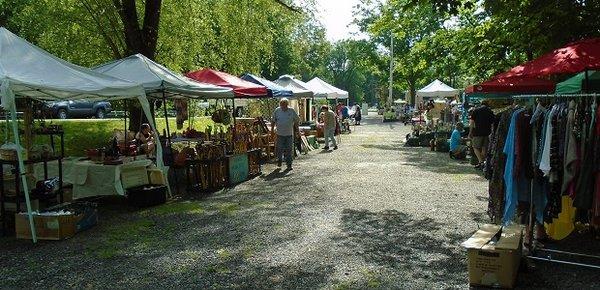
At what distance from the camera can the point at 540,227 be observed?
19.7 feet

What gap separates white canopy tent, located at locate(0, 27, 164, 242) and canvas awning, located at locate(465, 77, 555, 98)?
5.71 metres

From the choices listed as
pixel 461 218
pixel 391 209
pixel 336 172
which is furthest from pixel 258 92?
pixel 461 218

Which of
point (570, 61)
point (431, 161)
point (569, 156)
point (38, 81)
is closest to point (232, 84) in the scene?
point (431, 161)

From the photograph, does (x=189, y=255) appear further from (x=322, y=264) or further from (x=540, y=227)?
(x=540, y=227)

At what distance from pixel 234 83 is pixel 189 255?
24.2 feet

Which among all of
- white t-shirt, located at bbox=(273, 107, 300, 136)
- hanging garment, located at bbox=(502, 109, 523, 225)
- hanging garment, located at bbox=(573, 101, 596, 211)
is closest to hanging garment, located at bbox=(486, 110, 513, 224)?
hanging garment, located at bbox=(502, 109, 523, 225)

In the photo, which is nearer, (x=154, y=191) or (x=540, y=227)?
(x=540, y=227)

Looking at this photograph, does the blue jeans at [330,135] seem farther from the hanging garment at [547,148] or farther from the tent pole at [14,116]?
the hanging garment at [547,148]

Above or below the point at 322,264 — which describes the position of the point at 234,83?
above

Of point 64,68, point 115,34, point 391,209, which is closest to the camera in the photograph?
point 64,68

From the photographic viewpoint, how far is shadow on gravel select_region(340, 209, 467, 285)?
512 cm

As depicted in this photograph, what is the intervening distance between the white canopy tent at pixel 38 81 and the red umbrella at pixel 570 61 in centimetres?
568

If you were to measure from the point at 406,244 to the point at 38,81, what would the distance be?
16.4ft

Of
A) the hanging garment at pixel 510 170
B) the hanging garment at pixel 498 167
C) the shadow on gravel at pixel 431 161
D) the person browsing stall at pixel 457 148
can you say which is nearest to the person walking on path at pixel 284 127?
the shadow on gravel at pixel 431 161
